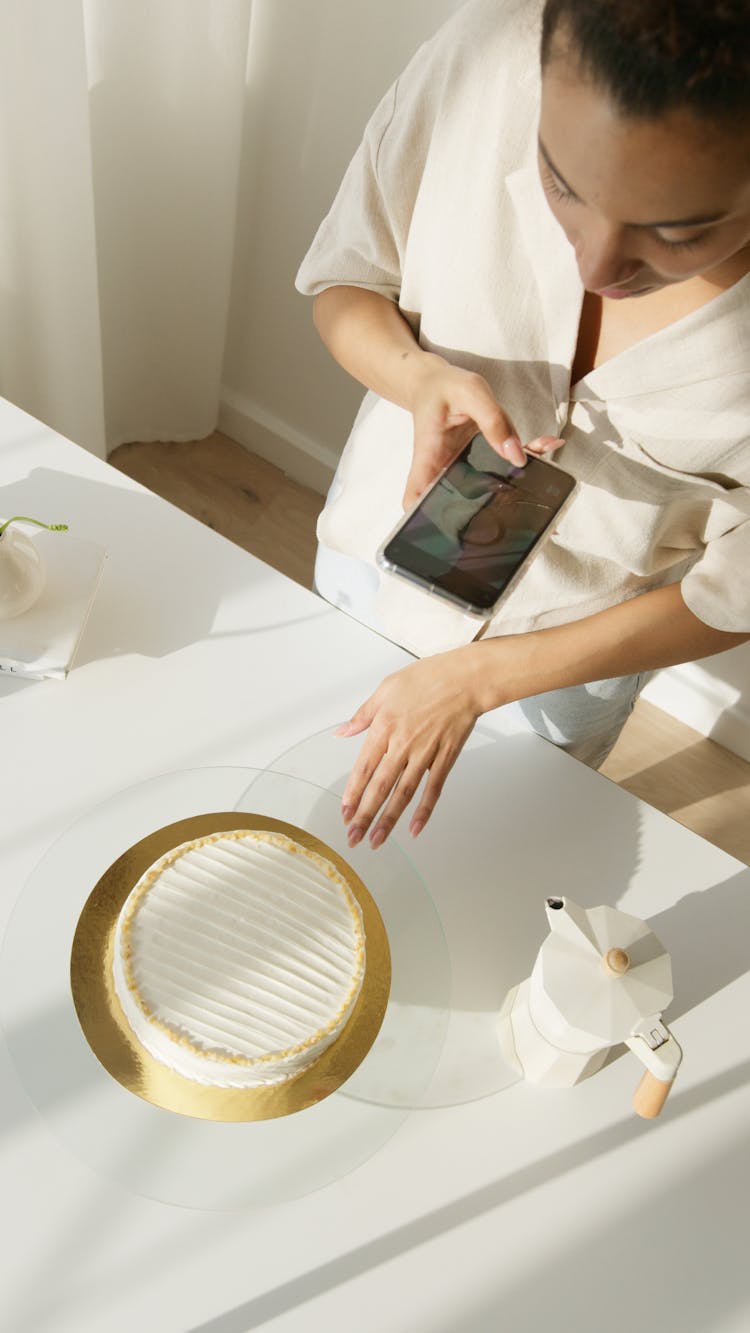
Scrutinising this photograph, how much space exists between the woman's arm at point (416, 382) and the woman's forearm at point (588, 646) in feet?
0.52

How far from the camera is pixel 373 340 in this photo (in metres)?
0.89

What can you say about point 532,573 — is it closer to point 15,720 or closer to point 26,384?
point 15,720

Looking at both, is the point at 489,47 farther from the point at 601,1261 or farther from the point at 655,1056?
the point at 601,1261

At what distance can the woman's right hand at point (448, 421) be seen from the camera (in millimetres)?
771

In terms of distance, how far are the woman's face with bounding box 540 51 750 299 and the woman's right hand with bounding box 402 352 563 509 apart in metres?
0.17

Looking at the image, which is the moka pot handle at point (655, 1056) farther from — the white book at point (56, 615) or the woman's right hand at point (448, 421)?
the white book at point (56, 615)

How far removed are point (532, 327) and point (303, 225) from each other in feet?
3.46

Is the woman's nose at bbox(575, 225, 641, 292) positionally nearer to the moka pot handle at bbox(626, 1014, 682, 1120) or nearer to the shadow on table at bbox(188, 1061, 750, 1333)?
the moka pot handle at bbox(626, 1014, 682, 1120)

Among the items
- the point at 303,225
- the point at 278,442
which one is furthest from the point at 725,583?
the point at 278,442

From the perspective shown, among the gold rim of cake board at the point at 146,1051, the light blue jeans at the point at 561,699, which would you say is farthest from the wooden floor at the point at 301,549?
the gold rim of cake board at the point at 146,1051

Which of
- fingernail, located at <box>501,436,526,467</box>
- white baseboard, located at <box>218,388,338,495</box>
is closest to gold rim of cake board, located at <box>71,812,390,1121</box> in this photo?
fingernail, located at <box>501,436,526,467</box>

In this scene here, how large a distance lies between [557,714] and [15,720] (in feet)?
1.75

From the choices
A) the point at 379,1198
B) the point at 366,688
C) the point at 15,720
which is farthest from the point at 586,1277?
the point at 15,720

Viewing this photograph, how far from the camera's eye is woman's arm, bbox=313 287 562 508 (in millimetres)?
778
